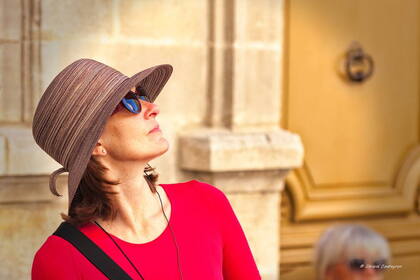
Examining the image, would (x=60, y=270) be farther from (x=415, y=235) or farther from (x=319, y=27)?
(x=415, y=235)

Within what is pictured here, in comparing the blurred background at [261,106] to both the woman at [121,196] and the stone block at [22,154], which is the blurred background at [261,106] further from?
the woman at [121,196]

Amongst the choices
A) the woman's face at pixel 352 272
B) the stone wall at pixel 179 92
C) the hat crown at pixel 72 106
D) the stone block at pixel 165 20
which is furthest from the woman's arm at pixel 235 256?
the stone block at pixel 165 20

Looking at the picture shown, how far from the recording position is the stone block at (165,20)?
373 centimetres

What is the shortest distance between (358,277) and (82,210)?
31.8 inches

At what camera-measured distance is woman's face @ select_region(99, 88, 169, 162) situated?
7.88 feet

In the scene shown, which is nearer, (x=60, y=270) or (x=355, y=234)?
(x=60, y=270)

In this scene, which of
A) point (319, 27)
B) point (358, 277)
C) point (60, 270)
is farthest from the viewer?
point (319, 27)

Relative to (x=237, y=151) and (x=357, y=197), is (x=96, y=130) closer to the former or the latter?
(x=237, y=151)

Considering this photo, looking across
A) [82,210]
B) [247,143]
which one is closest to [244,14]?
[247,143]

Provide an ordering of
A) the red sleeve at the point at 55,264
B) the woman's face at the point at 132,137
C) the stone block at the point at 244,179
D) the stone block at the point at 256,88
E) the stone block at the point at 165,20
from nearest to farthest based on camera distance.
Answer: the red sleeve at the point at 55,264
the woman's face at the point at 132,137
the stone block at the point at 165,20
the stone block at the point at 244,179
the stone block at the point at 256,88

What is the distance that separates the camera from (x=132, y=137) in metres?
2.41

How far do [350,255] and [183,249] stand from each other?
50cm

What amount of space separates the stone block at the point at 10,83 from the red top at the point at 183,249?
1088 millimetres

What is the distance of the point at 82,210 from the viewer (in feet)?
7.91
